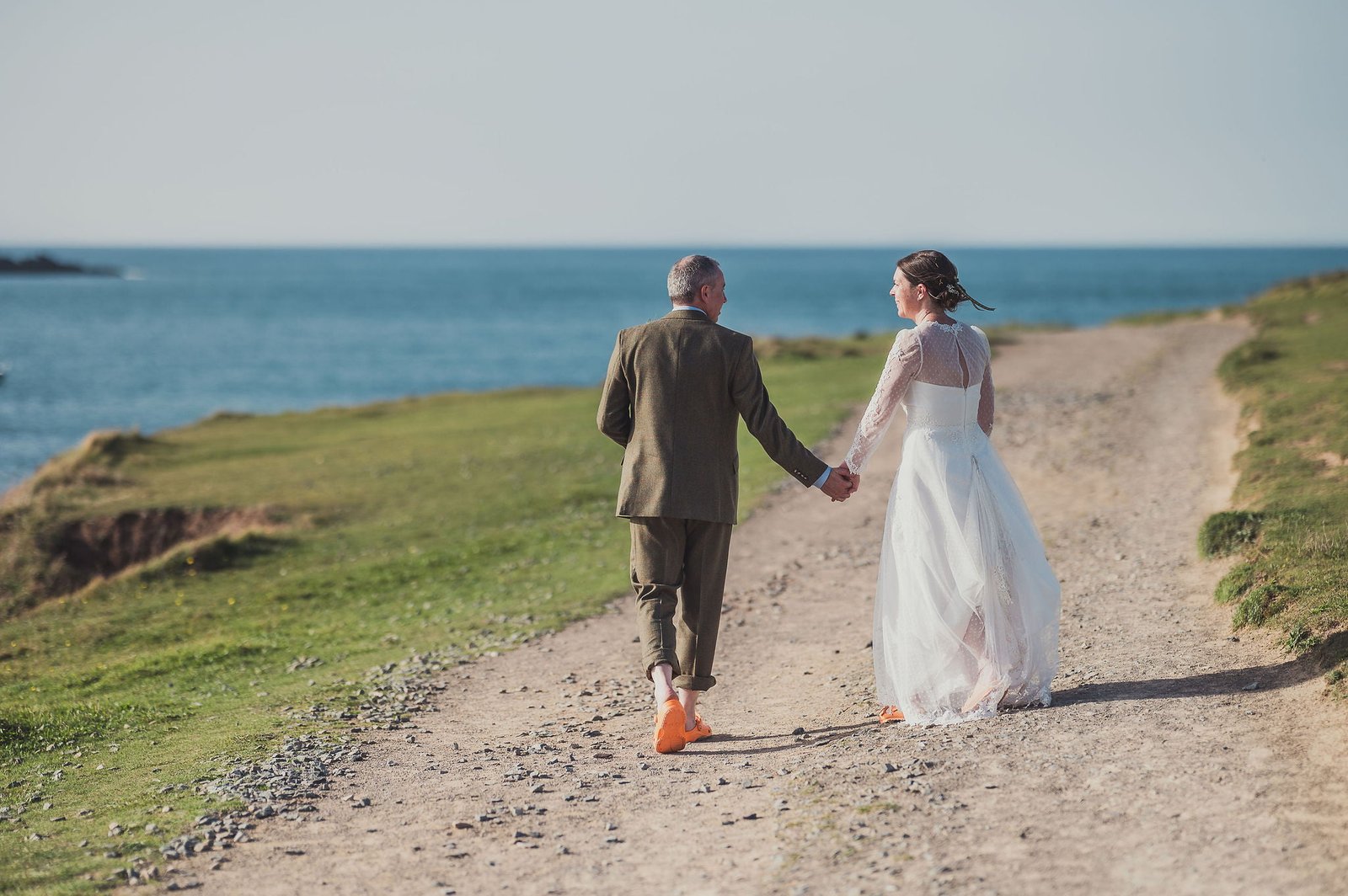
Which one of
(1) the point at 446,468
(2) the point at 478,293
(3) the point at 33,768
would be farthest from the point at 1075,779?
(2) the point at 478,293

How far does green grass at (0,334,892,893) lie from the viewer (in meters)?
8.82

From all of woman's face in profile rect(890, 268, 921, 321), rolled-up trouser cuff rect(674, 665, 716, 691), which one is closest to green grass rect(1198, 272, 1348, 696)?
woman's face in profile rect(890, 268, 921, 321)

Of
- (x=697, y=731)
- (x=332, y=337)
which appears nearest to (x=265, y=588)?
(x=697, y=731)

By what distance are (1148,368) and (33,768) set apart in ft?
88.8

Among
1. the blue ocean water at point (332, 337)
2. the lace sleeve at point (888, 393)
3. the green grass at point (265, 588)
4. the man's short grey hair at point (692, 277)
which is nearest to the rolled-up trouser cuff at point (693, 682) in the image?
the lace sleeve at point (888, 393)

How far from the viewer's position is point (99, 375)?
77.6 metres

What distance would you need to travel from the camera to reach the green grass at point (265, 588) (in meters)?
8.82

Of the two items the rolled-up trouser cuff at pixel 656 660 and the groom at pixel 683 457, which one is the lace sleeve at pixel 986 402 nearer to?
the groom at pixel 683 457

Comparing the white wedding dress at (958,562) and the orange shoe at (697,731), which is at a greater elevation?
the white wedding dress at (958,562)

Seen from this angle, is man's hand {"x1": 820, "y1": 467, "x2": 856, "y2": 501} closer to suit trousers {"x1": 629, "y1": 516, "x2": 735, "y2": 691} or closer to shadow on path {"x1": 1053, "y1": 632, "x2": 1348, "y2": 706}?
Result: suit trousers {"x1": 629, "y1": 516, "x2": 735, "y2": 691}

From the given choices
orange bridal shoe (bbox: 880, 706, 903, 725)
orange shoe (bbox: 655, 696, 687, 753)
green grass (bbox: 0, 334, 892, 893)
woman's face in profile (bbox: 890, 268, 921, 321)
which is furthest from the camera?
green grass (bbox: 0, 334, 892, 893)

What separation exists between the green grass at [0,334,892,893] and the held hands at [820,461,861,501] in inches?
172

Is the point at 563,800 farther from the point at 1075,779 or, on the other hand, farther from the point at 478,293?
the point at 478,293

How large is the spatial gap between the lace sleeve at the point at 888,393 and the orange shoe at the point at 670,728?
203 cm
